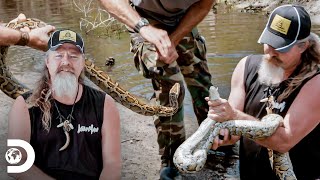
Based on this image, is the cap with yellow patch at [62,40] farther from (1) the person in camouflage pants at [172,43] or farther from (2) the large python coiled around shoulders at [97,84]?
(1) the person in camouflage pants at [172,43]

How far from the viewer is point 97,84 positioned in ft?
17.1

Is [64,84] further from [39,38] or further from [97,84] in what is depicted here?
[97,84]

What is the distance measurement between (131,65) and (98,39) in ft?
11.8

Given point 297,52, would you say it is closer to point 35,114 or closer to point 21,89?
point 35,114

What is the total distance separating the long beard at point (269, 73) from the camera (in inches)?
153

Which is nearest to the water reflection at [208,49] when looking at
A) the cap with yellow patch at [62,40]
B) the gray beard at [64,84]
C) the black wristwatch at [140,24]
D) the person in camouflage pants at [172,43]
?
the person in camouflage pants at [172,43]

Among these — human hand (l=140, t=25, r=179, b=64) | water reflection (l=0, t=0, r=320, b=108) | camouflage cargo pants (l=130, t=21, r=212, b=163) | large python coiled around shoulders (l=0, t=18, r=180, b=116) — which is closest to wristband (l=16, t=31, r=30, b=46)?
large python coiled around shoulders (l=0, t=18, r=180, b=116)

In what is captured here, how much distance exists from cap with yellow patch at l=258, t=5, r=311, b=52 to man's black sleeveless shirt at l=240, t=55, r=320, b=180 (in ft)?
1.05

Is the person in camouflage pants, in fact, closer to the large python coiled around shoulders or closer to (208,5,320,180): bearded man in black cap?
the large python coiled around shoulders

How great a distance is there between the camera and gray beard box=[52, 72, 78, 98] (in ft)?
11.8

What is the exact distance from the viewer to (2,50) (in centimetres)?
462

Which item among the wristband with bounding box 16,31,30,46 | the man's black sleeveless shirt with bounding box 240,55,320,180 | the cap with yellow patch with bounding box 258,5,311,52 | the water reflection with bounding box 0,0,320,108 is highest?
the water reflection with bounding box 0,0,320,108

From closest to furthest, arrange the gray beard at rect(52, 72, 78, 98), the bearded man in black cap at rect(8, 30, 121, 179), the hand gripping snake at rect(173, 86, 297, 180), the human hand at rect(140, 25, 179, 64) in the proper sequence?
the hand gripping snake at rect(173, 86, 297, 180), the gray beard at rect(52, 72, 78, 98), the bearded man in black cap at rect(8, 30, 121, 179), the human hand at rect(140, 25, 179, 64)

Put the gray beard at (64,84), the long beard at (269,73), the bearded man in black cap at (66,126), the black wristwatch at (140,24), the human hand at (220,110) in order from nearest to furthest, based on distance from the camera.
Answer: the human hand at (220,110)
the gray beard at (64,84)
the bearded man in black cap at (66,126)
the long beard at (269,73)
the black wristwatch at (140,24)
